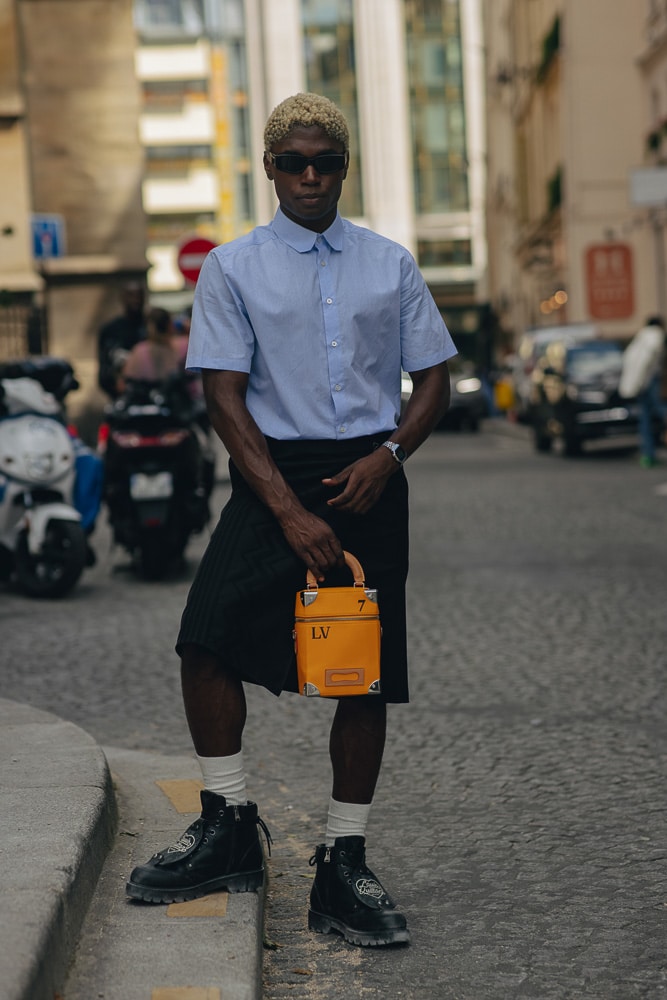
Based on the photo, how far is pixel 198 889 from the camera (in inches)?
153

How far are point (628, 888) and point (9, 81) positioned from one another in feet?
64.4

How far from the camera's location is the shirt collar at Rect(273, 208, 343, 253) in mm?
3867

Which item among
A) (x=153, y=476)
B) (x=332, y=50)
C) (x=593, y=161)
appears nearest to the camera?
(x=153, y=476)

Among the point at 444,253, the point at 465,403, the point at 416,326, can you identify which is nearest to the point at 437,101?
the point at 444,253

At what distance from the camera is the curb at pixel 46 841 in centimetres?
310

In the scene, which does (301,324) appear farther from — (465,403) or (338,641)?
(465,403)

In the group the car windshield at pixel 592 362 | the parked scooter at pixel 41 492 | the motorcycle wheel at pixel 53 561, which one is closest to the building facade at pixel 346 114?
the car windshield at pixel 592 362

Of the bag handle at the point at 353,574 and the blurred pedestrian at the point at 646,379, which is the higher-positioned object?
the bag handle at the point at 353,574

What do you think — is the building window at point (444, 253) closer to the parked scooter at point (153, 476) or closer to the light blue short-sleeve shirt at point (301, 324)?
the parked scooter at point (153, 476)

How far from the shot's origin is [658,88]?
119ft

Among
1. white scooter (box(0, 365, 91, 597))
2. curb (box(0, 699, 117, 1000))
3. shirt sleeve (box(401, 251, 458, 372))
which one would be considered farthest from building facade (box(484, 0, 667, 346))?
shirt sleeve (box(401, 251, 458, 372))

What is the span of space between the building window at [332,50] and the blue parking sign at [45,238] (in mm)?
63134

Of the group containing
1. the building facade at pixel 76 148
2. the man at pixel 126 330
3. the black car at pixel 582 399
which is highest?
the building facade at pixel 76 148

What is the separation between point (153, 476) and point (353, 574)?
6.85m
